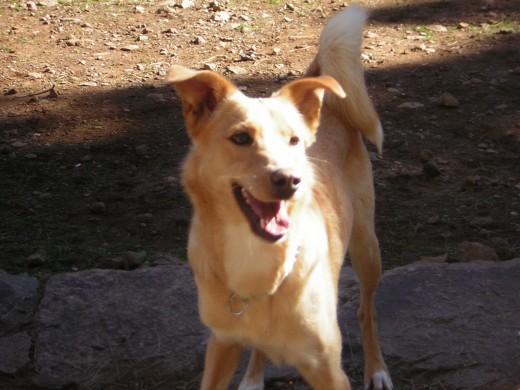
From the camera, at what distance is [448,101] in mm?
7285

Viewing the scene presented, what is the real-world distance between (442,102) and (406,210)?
1.67 m

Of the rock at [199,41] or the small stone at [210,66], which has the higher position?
the small stone at [210,66]

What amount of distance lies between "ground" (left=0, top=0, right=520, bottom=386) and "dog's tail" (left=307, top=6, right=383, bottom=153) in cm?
128

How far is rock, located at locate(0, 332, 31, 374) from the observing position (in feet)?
13.8

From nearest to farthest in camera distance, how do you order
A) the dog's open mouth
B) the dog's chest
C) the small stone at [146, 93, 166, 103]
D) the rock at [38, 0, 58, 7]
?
1. the dog's open mouth
2. the dog's chest
3. the small stone at [146, 93, 166, 103]
4. the rock at [38, 0, 58, 7]

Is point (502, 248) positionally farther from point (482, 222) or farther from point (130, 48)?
point (130, 48)

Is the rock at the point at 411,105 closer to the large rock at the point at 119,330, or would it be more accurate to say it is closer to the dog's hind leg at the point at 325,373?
the large rock at the point at 119,330

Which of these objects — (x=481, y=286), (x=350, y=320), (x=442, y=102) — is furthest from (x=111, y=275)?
(x=442, y=102)

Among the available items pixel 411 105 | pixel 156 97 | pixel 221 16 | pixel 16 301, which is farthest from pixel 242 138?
pixel 221 16

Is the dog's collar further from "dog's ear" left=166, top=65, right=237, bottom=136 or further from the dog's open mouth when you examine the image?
"dog's ear" left=166, top=65, right=237, bottom=136

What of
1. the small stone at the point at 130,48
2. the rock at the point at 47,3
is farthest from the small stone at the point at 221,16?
the rock at the point at 47,3

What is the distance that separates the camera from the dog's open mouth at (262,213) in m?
3.39

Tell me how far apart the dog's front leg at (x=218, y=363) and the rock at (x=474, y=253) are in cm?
194

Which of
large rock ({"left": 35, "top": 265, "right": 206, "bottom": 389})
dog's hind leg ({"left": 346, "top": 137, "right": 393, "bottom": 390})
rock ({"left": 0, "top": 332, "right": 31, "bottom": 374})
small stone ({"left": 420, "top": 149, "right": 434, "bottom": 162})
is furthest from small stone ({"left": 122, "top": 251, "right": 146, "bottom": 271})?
small stone ({"left": 420, "top": 149, "right": 434, "bottom": 162})
